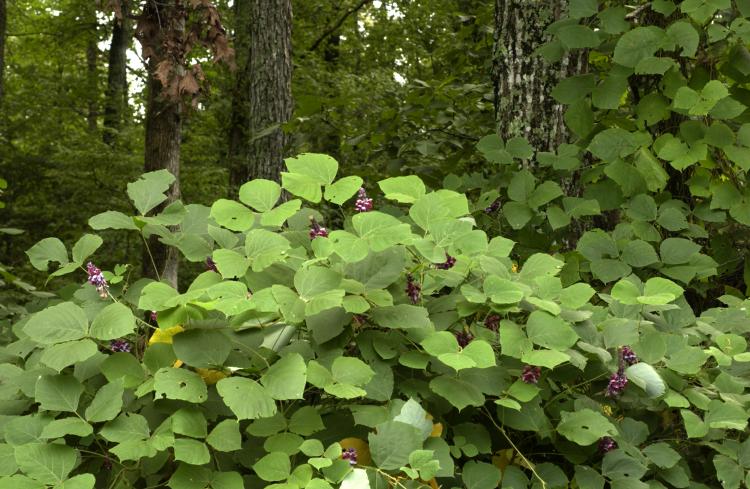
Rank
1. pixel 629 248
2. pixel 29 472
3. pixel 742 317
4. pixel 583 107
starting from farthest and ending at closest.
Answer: pixel 583 107 < pixel 629 248 < pixel 742 317 < pixel 29 472

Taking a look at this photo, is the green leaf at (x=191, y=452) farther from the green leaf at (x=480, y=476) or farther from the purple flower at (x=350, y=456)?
the green leaf at (x=480, y=476)

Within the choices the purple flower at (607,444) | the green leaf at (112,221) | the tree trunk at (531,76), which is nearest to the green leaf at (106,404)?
the green leaf at (112,221)

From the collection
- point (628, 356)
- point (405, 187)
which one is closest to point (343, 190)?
point (405, 187)

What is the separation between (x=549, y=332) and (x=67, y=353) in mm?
943

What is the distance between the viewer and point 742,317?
2143mm

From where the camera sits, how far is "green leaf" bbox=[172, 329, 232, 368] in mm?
1492

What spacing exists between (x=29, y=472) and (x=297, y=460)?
Result: 484mm

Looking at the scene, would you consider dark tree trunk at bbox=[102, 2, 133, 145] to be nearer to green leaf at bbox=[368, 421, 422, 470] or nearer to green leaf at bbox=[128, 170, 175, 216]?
green leaf at bbox=[128, 170, 175, 216]

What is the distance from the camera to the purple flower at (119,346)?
1.67 meters

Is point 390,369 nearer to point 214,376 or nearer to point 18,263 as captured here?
point 214,376

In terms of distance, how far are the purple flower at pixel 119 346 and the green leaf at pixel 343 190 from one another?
21.0 inches

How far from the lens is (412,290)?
1.75m

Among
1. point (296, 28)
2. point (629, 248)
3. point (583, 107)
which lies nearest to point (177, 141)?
point (583, 107)

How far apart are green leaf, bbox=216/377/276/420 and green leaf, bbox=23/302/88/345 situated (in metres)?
0.34
